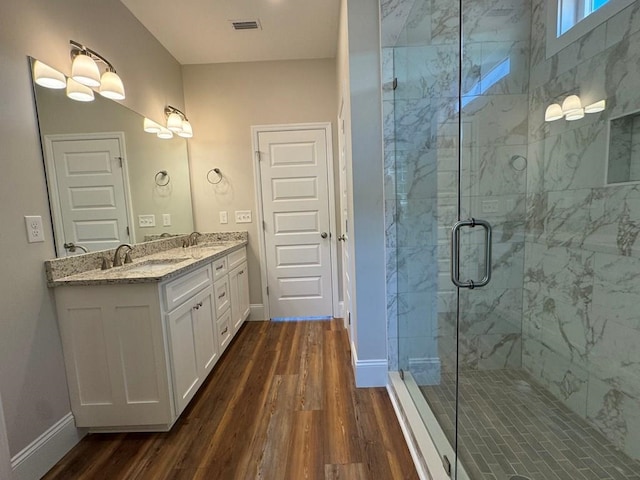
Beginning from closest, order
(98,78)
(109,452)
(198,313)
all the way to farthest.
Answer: (109,452) → (98,78) → (198,313)

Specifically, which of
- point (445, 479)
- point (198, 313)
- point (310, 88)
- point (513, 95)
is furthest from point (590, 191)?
point (310, 88)

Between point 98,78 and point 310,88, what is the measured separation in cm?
193

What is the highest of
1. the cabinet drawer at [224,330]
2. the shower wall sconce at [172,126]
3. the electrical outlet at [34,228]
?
the shower wall sconce at [172,126]

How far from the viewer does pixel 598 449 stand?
139 cm

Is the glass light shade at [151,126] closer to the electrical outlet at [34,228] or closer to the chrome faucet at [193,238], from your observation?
the chrome faucet at [193,238]

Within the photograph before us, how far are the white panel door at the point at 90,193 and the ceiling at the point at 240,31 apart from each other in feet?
3.87

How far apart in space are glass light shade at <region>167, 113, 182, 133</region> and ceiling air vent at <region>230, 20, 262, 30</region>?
944 millimetres

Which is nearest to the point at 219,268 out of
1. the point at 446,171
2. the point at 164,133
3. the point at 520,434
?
the point at 164,133

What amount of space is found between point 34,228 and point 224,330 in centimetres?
142

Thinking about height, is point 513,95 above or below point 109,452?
above

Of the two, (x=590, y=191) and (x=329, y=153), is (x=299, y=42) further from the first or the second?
(x=590, y=191)

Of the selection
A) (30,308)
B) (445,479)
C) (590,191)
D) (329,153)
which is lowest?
(445,479)

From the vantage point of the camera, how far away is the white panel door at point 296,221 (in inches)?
126

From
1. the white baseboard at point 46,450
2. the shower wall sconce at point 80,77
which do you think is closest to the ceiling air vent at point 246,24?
the shower wall sconce at point 80,77
